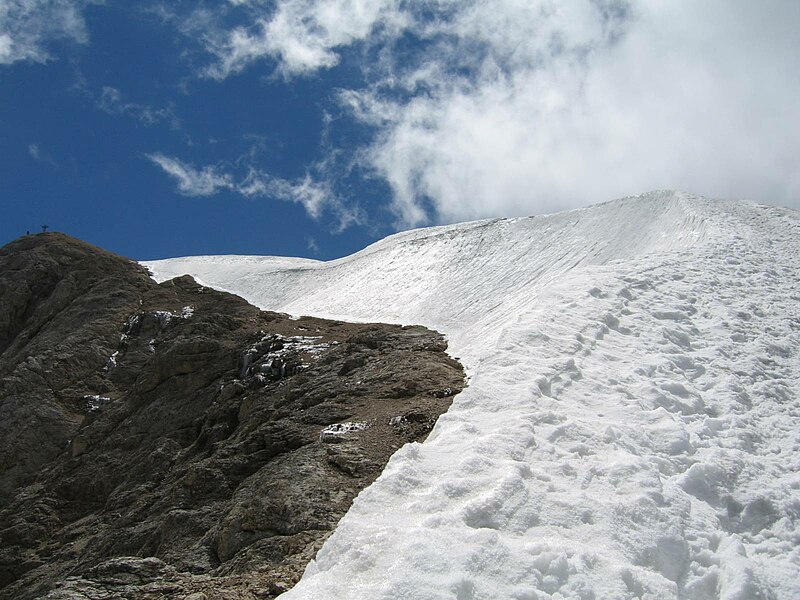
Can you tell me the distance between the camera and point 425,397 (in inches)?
589

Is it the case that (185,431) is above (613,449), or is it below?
above

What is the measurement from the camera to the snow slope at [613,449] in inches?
360

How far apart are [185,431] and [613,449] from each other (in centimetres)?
1139

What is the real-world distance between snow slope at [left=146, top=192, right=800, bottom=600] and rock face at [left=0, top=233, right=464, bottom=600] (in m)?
1.01

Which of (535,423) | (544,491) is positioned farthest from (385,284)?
(544,491)

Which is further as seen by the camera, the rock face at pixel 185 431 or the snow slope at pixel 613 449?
the rock face at pixel 185 431

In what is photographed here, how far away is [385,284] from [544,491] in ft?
73.0

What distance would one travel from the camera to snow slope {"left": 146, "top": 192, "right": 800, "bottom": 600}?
9.13m

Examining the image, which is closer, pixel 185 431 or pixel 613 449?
pixel 613 449

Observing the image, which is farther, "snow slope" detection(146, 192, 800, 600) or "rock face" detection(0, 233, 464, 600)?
"rock face" detection(0, 233, 464, 600)

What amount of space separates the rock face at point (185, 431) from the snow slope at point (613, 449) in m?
1.01

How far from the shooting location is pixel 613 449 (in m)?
11.9

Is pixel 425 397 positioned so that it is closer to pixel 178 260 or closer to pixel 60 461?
pixel 60 461

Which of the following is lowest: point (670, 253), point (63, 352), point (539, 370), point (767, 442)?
point (767, 442)
